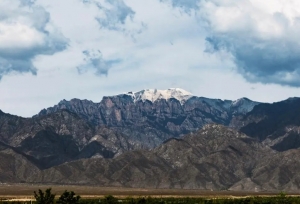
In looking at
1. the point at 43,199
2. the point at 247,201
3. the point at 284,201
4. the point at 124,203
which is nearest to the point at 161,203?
the point at 124,203

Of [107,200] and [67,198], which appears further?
[107,200]

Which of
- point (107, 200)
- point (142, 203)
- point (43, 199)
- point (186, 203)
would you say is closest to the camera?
point (43, 199)

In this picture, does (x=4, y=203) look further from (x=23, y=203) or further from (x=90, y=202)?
(x=90, y=202)

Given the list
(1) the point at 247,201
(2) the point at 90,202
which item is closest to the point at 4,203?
(2) the point at 90,202

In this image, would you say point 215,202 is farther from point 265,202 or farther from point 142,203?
point 142,203

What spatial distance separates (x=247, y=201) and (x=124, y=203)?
35.9 meters

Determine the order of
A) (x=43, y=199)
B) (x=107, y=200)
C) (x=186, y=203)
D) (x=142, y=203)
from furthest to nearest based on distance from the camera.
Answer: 1. (x=186, y=203)
2. (x=107, y=200)
3. (x=142, y=203)
4. (x=43, y=199)

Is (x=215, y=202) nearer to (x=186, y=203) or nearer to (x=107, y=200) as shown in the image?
(x=186, y=203)

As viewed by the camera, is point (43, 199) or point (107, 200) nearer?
point (43, 199)

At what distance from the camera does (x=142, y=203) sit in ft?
558

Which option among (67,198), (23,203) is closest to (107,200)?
(23,203)

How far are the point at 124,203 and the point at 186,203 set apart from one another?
994 inches

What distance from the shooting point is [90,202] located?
607 ft

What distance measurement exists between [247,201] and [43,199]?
231 ft
